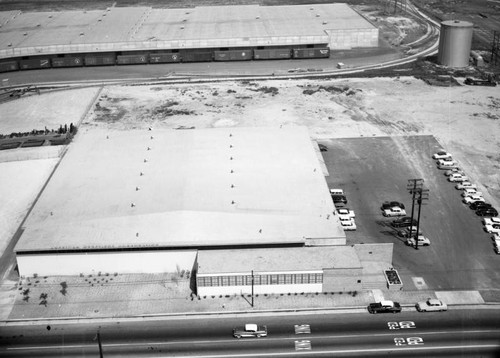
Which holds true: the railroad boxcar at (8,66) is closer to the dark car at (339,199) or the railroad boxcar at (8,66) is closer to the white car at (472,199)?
the dark car at (339,199)

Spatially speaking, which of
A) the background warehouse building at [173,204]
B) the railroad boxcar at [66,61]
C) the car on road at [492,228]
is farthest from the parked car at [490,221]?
the railroad boxcar at [66,61]

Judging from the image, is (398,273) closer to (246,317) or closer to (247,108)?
(246,317)

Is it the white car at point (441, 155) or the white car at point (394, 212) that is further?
the white car at point (441, 155)

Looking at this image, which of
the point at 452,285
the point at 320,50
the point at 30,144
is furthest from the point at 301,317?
the point at 320,50

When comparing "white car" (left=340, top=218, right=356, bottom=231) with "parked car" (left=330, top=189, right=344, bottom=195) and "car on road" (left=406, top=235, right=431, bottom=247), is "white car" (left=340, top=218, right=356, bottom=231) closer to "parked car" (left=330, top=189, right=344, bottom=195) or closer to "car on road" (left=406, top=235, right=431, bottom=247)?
"car on road" (left=406, top=235, right=431, bottom=247)

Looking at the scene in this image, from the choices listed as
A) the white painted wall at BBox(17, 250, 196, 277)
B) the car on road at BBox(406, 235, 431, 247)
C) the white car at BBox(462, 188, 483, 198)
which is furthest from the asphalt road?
the white car at BBox(462, 188, 483, 198)

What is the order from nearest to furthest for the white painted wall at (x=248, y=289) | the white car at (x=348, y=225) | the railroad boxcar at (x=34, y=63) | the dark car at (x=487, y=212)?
the white painted wall at (x=248, y=289) < the white car at (x=348, y=225) < the dark car at (x=487, y=212) < the railroad boxcar at (x=34, y=63)

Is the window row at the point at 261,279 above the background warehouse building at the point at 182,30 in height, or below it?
below
